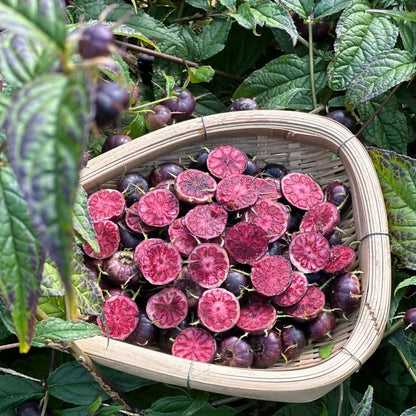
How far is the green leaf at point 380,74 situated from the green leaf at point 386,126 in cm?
10

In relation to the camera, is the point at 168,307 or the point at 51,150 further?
the point at 168,307

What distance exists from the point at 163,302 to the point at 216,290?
0.36 ft

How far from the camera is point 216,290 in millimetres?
1146

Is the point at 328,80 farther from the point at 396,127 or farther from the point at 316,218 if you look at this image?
the point at 316,218

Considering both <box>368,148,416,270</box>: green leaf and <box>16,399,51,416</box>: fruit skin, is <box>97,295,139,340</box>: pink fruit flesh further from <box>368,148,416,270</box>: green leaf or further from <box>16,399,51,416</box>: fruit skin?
<box>368,148,416,270</box>: green leaf

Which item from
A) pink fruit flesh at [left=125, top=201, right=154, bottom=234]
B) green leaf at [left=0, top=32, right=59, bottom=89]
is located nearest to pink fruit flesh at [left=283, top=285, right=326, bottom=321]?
pink fruit flesh at [left=125, top=201, right=154, bottom=234]

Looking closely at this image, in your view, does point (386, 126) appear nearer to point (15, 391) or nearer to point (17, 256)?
point (15, 391)

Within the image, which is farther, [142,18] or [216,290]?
[142,18]

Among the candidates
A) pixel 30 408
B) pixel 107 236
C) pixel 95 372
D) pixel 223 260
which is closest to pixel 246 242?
pixel 223 260

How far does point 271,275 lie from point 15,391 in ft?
1.72

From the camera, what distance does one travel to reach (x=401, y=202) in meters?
1.20

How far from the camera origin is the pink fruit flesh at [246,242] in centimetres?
120

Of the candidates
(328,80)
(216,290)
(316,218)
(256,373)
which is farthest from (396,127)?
(256,373)

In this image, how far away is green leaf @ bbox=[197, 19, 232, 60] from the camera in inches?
56.5
